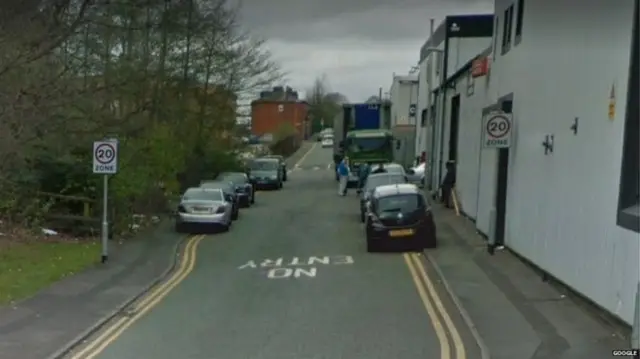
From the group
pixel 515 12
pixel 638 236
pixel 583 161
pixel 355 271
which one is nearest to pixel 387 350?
pixel 638 236

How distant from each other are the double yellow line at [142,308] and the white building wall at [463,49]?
23146 mm

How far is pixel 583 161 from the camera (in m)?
14.0

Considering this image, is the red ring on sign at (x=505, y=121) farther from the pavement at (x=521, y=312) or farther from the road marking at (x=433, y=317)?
the road marking at (x=433, y=317)

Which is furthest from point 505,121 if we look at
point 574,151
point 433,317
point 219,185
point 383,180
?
point 219,185

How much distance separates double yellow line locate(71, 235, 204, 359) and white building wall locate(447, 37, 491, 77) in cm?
2315

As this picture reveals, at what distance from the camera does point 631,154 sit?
37.7 feet

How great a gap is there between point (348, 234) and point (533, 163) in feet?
35.0

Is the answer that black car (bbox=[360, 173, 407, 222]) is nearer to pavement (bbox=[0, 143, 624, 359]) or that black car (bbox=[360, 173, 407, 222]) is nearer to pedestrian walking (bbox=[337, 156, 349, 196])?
pavement (bbox=[0, 143, 624, 359])

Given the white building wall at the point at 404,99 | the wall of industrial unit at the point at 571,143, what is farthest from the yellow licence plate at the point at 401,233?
the white building wall at the point at 404,99

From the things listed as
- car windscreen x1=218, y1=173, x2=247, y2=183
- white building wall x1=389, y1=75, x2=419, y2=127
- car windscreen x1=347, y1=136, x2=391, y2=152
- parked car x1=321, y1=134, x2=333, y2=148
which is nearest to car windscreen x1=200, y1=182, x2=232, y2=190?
car windscreen x1=218, y1=173, x2=247, y2=183

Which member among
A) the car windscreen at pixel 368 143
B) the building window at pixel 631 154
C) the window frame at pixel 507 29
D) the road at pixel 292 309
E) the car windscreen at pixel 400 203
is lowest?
the road at pixel 292 309

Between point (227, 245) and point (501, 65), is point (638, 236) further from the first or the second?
point (227, 245)

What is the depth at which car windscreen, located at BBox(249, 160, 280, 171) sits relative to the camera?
175 ft

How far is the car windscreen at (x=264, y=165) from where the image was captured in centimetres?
5341
